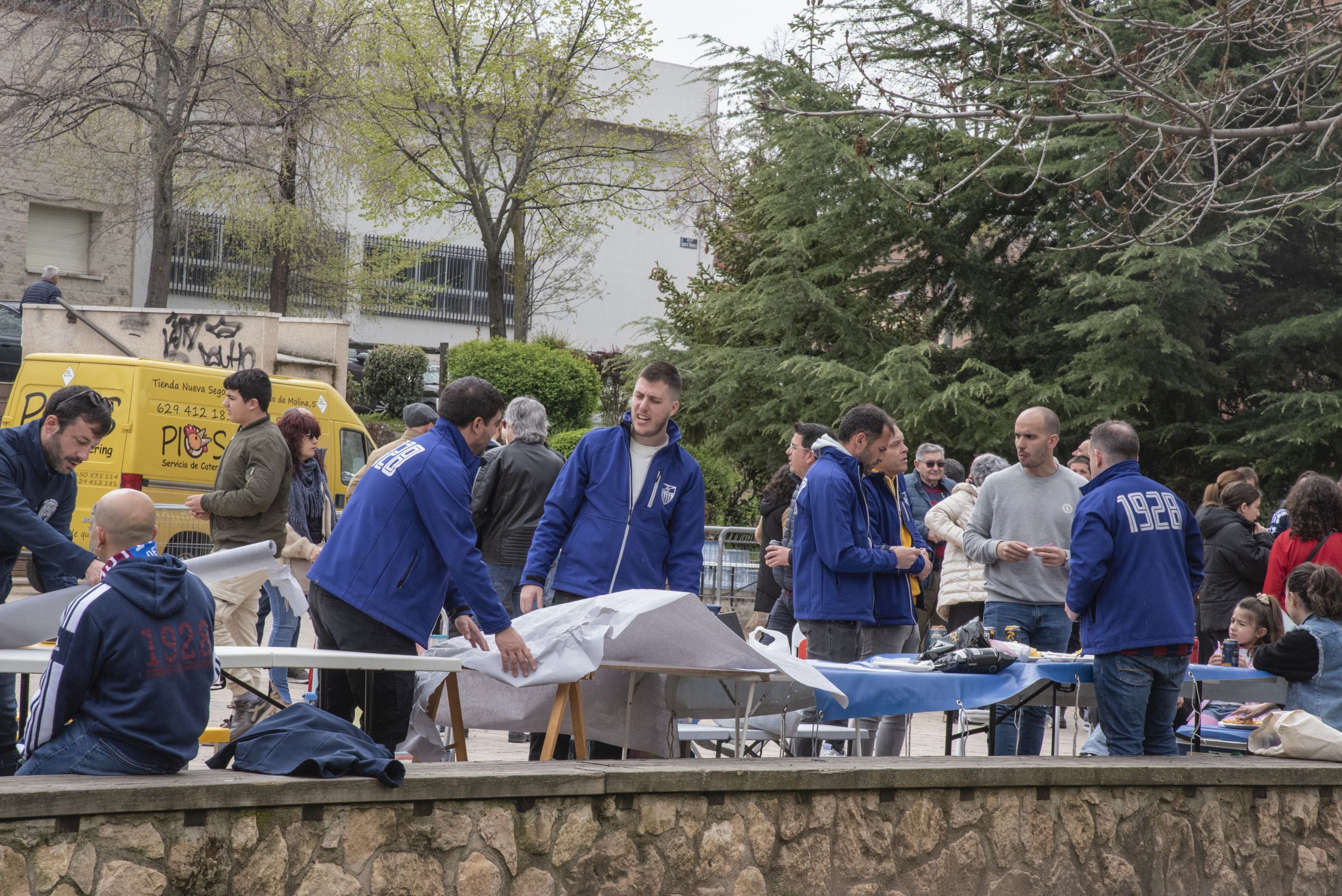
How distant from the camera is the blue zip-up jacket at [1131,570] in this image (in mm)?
5891

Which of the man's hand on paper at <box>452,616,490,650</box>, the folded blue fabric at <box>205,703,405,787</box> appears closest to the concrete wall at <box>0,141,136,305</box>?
the man's hand on paper at <box>452,616,490,650</box>

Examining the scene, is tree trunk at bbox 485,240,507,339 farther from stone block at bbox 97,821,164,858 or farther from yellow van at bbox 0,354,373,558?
stone block at bbox 97,821,164,858

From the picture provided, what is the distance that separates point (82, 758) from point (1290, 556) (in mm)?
7017

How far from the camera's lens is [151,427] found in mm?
13484

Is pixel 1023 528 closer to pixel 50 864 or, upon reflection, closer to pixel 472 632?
pixel 472 632

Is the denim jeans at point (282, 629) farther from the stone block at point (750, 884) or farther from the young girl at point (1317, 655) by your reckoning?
the young girl at point (1317, 655)

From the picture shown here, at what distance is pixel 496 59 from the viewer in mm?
26438

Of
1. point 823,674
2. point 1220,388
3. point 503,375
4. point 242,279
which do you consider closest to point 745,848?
point 823,674

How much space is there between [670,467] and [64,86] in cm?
2225

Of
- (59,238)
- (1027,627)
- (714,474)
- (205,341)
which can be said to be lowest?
(1027,627)

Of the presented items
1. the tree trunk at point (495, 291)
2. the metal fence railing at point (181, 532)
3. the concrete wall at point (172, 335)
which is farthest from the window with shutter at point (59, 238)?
the metal fence railing at point (181, 532)

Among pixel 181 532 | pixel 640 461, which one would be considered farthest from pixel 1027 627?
pixel 181 532

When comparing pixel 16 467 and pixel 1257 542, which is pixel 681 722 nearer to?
pixel 16 467

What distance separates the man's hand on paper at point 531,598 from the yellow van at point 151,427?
750cm
